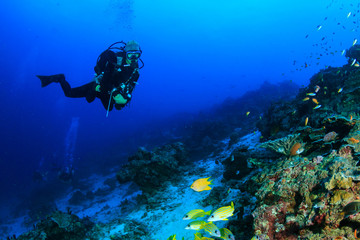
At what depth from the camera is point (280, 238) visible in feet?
7.33

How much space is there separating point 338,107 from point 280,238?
585 centimetres

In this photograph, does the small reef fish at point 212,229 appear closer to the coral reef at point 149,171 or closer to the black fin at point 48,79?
the coral reef at point 149,171

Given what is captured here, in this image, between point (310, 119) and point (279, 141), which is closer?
point (279, 141)

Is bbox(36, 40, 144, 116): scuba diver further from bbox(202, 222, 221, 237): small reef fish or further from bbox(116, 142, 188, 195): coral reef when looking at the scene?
bbox(202, 222, 221, 237): small reef fish

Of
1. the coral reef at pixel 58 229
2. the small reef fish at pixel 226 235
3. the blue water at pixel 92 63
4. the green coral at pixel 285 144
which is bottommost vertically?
the small reef fish at pixel 226 235

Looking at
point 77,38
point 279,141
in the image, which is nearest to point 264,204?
point 279,141

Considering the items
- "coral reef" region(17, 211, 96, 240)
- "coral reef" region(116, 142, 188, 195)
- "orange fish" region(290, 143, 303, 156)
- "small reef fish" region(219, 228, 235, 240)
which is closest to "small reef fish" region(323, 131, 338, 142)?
"orange fish" region(290, 143, 303, 156)

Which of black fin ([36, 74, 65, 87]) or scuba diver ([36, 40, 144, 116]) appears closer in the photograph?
scuba diver ([36, 40, 144, 116])

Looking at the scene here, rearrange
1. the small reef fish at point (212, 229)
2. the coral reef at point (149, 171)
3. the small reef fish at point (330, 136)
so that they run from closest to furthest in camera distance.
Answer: the small reef fish at point (212, 229), the small reef fish at point (330, 136), the coral reef at point (149, 171)

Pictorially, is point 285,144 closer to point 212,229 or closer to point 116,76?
point 212,229

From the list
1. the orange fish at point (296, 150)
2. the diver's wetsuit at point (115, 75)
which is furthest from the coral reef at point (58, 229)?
the orange fish at point (296, 150)

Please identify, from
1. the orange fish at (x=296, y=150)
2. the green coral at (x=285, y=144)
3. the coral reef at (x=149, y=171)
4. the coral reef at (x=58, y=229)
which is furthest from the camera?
the coral reef at (x=149, y=171)

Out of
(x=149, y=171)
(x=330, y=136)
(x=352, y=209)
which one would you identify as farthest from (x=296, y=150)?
(x=149, y=171)

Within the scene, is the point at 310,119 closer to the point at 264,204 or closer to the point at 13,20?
the point at 264,204
